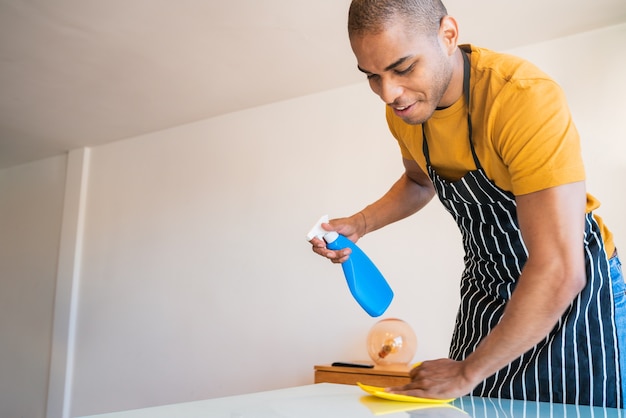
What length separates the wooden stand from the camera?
9.84ft

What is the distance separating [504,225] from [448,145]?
0.70ft

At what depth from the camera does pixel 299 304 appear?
3.95 metres

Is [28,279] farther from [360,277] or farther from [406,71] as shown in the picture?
[406,71]

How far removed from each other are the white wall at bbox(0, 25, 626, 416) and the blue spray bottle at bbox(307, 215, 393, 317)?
2059mm

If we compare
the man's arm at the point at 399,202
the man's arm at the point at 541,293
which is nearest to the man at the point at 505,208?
the man's arm at the point at 541,293

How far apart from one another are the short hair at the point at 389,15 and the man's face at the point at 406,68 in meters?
0.01

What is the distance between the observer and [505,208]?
4.30ft

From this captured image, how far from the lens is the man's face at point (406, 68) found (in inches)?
45.1

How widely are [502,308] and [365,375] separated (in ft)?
6.24

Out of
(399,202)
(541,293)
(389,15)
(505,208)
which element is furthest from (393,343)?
(389,15)

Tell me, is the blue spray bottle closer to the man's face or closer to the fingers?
the fingers

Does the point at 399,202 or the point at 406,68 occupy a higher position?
the point at 406,68

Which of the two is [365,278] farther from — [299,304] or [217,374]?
[217,374]

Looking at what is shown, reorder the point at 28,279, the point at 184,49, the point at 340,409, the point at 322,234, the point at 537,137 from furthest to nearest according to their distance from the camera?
the point at 28,279 → the point at 184,49 → the point at 322,234 → the point at 537,137 → the point at 340,409
